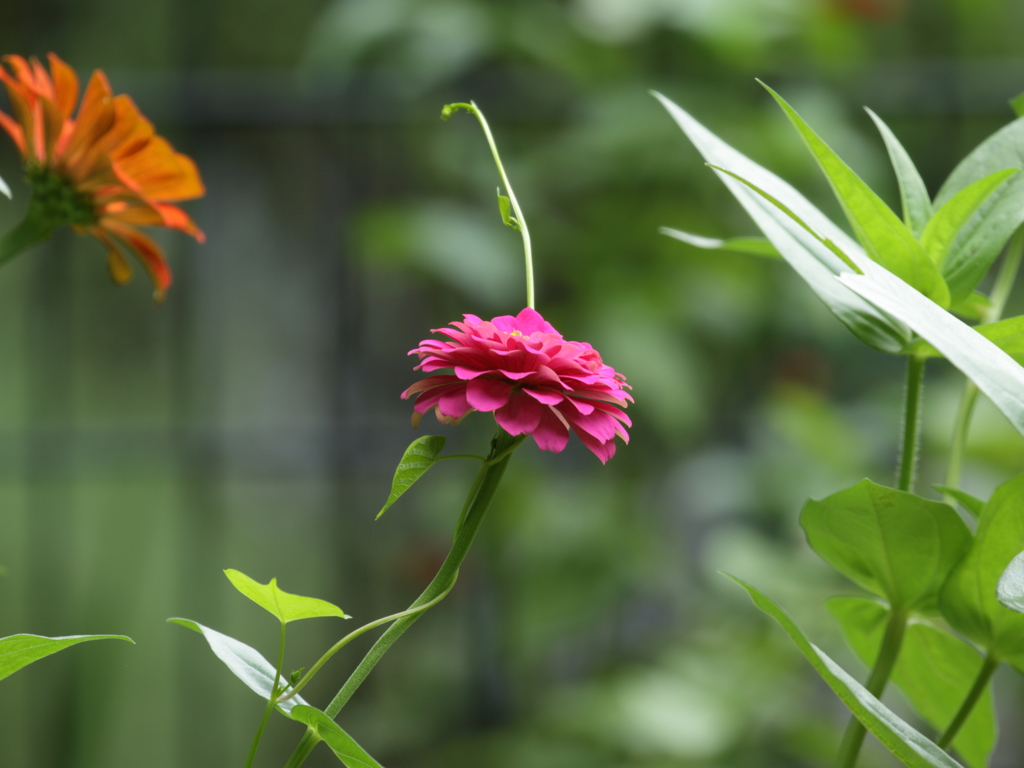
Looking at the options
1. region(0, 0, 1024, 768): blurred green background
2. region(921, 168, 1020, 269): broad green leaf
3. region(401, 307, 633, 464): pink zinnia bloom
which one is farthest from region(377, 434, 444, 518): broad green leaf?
region(0, 0, 1024, 768): blurred green background

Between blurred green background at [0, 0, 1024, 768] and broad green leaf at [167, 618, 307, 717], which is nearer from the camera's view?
broad green leaf at [167, 618, 307, 717]

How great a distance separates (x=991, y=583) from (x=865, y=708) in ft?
0.13

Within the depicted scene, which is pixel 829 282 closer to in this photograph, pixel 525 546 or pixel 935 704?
pixel 935 704

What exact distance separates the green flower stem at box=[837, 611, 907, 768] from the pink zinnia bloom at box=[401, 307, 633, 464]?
83 mm

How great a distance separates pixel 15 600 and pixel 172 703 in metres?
0.17

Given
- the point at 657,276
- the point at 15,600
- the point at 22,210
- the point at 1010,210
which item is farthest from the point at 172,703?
the point at 1010,210

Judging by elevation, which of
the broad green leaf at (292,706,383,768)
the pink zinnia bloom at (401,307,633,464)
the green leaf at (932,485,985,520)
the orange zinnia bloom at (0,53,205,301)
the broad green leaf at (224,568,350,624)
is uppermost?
the orange zinnia bloom at (0,53,205,301)

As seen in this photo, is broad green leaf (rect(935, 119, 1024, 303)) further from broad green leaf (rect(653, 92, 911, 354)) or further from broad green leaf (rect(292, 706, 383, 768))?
broad green leaf (rect(292, 706, 383, 768))

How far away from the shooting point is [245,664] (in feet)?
0.45

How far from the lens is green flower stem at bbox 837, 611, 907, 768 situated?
6.4 inches

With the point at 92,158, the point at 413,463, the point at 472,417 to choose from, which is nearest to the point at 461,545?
the point at 413,463

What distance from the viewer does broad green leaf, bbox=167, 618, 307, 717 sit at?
0.43ft

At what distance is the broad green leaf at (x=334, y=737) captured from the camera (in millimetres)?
120

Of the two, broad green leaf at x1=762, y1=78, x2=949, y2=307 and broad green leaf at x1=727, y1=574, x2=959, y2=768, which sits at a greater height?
broad green leaf at x1=762, y1=78, x2=949, y2=307
